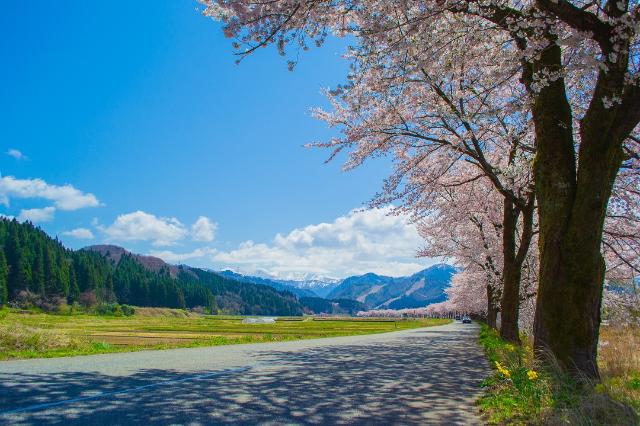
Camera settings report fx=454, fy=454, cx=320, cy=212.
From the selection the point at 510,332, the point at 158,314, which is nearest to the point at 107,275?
the point at 158,314

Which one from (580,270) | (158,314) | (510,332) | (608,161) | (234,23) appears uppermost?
(234,23)

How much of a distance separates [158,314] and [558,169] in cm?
15489

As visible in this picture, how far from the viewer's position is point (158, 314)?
14750 cm

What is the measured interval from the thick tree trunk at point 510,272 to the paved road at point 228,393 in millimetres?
5429

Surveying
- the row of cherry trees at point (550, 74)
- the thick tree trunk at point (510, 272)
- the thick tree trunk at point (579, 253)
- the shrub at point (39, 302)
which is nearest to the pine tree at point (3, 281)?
the shrub at point (39, 302)

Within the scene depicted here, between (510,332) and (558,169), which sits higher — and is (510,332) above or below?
below

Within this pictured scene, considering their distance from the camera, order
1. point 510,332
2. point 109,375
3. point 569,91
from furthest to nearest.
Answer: point 510,332, point 569,91, point 109,375

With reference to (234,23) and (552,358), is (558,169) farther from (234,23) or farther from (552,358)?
(234,23)

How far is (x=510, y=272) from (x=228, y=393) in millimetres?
11666

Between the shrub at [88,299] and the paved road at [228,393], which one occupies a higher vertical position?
the paved road at [228,393]

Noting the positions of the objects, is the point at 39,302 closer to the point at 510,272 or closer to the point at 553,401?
the point at 510,272

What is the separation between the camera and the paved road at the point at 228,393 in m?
5.26

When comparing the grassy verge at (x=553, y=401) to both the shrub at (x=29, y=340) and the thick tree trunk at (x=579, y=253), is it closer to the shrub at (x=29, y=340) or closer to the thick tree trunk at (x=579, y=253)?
the thick tree trunk at (x=579, y=253)

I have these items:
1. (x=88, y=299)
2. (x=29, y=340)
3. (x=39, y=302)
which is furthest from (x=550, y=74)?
(x=88, y=299)
